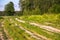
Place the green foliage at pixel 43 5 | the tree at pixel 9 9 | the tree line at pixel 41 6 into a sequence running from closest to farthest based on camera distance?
the tree line at pixel 41 6 → the green foliage at pixel 43 5 → the tree at pixel 9 9

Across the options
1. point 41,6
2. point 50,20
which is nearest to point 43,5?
point 41,6

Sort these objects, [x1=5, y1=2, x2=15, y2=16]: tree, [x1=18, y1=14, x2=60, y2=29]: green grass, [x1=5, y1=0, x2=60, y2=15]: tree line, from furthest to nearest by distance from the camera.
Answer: [x1=5, y1=2, x2=15, y2=16]: tree → [x1=5, y1=0, x2=60, y2=15]: tree line → [x1=18, y1=14, x2=60, y2=29]: green grass

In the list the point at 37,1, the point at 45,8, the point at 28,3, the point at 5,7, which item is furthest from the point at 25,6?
the point at 5,7

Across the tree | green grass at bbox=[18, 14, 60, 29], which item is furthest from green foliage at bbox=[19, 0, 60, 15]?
the tree

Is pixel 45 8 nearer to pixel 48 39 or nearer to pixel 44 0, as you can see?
pixel 44 0

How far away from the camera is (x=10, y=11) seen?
11400 centimetres

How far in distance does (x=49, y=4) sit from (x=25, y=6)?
70.5 ft

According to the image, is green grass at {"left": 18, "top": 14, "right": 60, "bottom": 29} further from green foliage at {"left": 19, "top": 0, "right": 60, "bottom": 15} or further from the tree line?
green foliage at {"left": 19, "top": 0, "right": 60, "bottom": 15}

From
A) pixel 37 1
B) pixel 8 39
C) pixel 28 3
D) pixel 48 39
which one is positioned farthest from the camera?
pixel 28 3

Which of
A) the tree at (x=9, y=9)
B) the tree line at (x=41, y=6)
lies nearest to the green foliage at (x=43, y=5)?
the tree line at (x=41, y=6)

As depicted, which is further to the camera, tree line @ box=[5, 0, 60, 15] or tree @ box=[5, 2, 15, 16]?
tree @ box=[5, 2, 15, 16]

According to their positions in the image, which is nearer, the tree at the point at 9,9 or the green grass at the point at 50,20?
the green grass at the point at 50,20

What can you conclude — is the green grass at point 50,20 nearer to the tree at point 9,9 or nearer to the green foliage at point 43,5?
the green foliage at point 43,5

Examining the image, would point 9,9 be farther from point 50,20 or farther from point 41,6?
point 50,20
